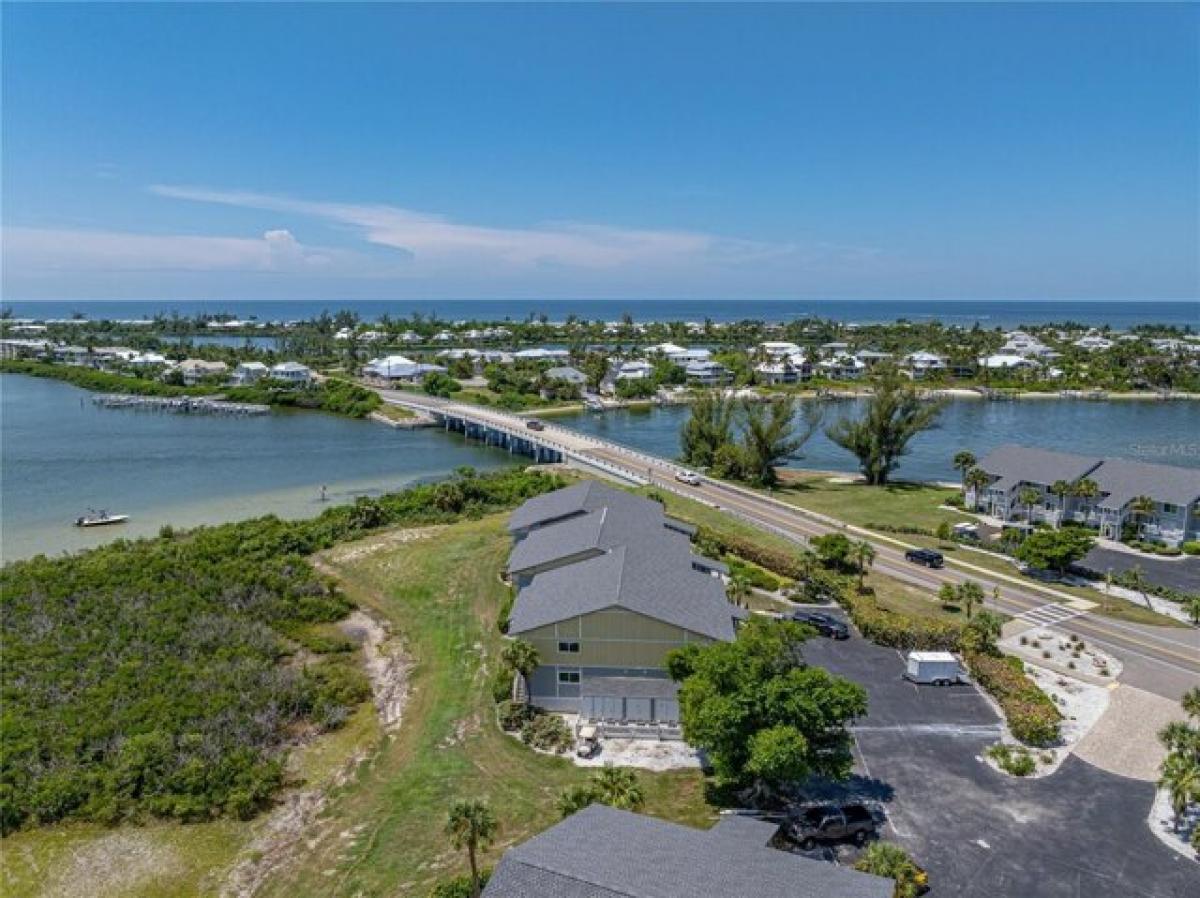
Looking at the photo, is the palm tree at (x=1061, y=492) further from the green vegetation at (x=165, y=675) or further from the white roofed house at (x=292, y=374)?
the white roofed house at (x=292, y=374)

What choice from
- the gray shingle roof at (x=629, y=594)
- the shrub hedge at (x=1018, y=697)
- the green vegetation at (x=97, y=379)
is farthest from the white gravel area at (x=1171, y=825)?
the green vegetation at (x=97, y=379)

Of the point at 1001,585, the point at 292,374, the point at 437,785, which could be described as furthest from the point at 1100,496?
the point at 292,374

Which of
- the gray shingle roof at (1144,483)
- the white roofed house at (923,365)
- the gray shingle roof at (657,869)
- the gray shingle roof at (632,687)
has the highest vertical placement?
the white roofed house at (923,365)

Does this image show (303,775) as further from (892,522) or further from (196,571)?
(892,522)

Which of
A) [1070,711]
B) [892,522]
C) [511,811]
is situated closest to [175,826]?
[511,811]

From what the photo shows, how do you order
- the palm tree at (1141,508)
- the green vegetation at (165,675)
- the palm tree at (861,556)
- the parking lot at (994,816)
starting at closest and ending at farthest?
the parking lot at (994,816) → the green vegetation at (165,675) → the palm tree at (861,556) → the palm tree at (1141,508)

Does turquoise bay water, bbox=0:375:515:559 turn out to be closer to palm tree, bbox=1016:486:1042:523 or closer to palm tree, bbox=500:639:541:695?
palm tree, bbox=500:639:541:695
